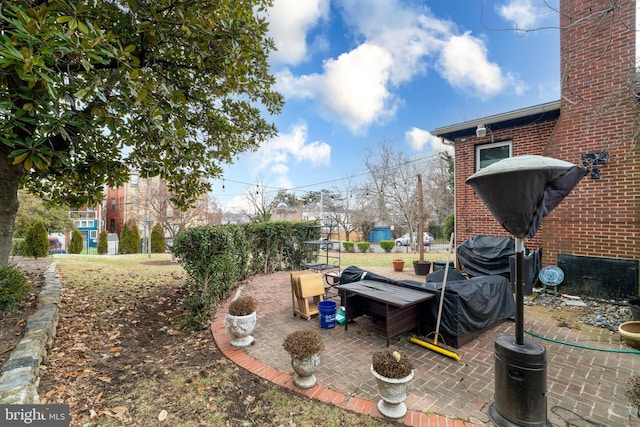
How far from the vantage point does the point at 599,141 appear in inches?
233

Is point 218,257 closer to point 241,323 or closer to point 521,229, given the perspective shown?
point 241,323

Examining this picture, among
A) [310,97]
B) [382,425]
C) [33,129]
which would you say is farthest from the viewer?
[310,97]

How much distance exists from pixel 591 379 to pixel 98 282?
9.02m

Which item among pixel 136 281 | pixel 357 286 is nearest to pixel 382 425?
pixel 357 286

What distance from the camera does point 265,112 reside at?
19.9 feet

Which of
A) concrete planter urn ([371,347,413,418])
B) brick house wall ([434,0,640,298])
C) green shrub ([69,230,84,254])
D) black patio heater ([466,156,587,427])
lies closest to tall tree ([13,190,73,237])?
green shrub ([69,230,84,254])

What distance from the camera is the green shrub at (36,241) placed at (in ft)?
33.8

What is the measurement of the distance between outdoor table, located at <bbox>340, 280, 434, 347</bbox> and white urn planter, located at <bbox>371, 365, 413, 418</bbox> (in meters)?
1.14

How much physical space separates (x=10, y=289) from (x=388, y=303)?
5.26 metres

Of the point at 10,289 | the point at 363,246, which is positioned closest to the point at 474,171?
the point at 10,289

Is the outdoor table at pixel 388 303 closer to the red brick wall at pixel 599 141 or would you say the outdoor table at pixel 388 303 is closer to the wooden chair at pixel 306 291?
the wooden chair at pixel 306 291

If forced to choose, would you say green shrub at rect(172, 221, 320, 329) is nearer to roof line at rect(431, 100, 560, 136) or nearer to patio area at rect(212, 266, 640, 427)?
patio area at rect(212, 266, 640, 427)

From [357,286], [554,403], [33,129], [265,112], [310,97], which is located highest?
[310,97]

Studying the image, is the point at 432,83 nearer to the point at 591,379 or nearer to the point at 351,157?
the point at 591,379
